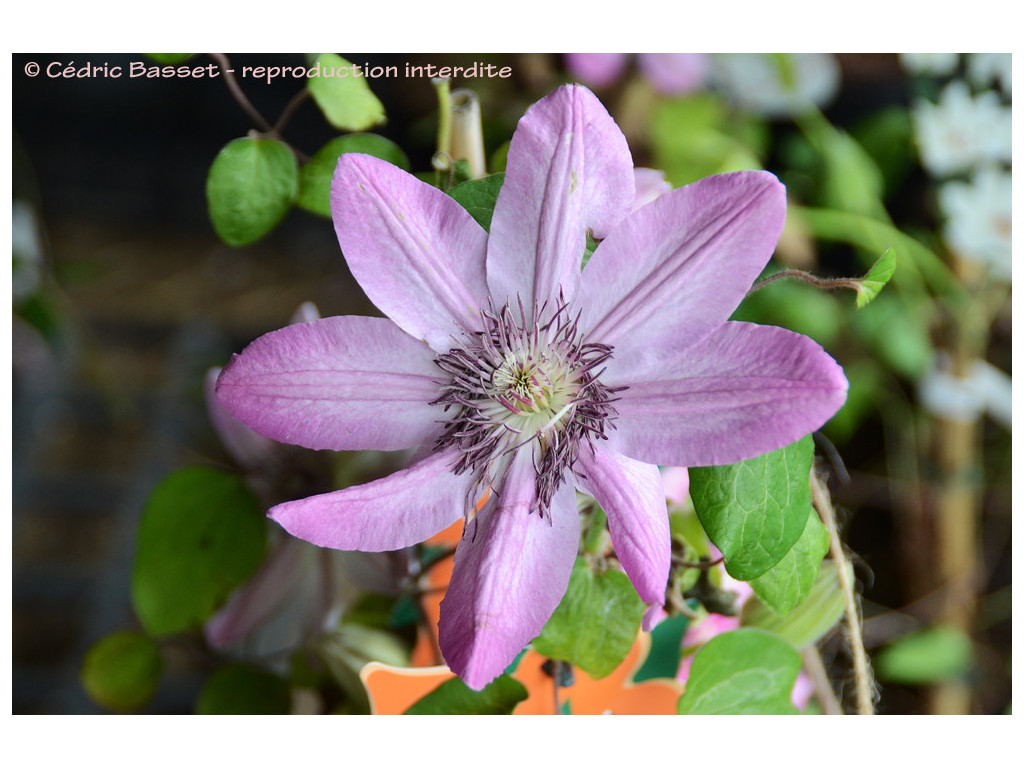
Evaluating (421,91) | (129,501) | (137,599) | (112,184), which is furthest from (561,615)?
(112,184)

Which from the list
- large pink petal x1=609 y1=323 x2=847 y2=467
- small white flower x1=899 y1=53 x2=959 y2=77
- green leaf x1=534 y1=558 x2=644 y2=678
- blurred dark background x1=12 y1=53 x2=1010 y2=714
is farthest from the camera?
blurred dark background x1=12 y1=53 x2=1010 y2=714

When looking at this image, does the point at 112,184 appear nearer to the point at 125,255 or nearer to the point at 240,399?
the point at 125,255

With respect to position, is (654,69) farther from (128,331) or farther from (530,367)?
(128,331)

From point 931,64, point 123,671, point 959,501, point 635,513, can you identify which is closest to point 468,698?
point 635,513

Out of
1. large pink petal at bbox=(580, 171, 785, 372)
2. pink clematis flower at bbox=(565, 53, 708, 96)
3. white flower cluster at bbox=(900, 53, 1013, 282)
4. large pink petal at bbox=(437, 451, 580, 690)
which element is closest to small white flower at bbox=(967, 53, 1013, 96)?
white flower cluster at bbox=(900, 53, 1013, 282)

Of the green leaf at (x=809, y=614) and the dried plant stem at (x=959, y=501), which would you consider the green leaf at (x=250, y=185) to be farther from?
the dried plant stem at (x=959, y=501)

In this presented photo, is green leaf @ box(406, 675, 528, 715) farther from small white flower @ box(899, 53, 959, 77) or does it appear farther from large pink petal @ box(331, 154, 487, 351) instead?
small white flower @ box(899, 53, 959, 77)

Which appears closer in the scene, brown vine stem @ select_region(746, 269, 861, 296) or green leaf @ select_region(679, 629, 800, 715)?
brown vine stem @ select_region(746, 269, 861, 296)
